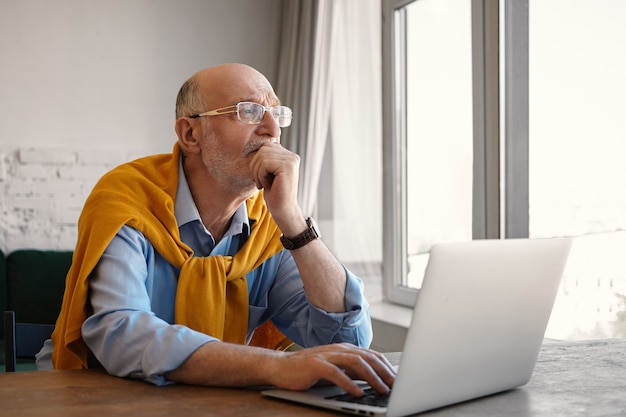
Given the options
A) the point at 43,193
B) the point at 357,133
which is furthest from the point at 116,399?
the point at 43,193

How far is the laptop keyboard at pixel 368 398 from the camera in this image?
107cm

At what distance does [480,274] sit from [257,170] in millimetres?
845

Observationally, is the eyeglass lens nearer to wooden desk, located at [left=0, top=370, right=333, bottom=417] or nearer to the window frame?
wooden desk, located at [left=0, top=370, right=333, bottom=417]

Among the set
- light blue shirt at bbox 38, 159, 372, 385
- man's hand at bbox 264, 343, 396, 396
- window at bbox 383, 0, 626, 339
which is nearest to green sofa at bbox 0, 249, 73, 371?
window at bbox 383, 0, 626, 339

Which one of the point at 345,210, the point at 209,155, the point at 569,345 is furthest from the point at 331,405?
the point at 345,210

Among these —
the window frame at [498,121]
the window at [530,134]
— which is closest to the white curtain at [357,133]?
the window at [530,134]

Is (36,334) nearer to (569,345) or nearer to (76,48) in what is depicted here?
(569,345)

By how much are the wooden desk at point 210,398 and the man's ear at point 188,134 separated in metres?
0.75

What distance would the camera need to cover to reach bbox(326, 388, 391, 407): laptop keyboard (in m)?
1.07

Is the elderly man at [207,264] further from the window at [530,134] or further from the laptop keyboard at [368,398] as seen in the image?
the window at [530,134]

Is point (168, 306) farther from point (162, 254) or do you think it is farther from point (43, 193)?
point (43, 193)

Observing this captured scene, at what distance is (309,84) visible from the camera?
13.8 ft

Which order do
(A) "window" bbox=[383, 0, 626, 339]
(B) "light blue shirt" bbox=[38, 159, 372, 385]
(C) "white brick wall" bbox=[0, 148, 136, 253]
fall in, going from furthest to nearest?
(C) "white brick wall" bbox=[0, 148, 136, 253] → (A) "window" bbox=[383, 0, 626, 339] → (B) "light blue shirt" bbox=[38, 159, 372, 385]

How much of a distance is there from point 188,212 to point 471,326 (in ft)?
3.05
